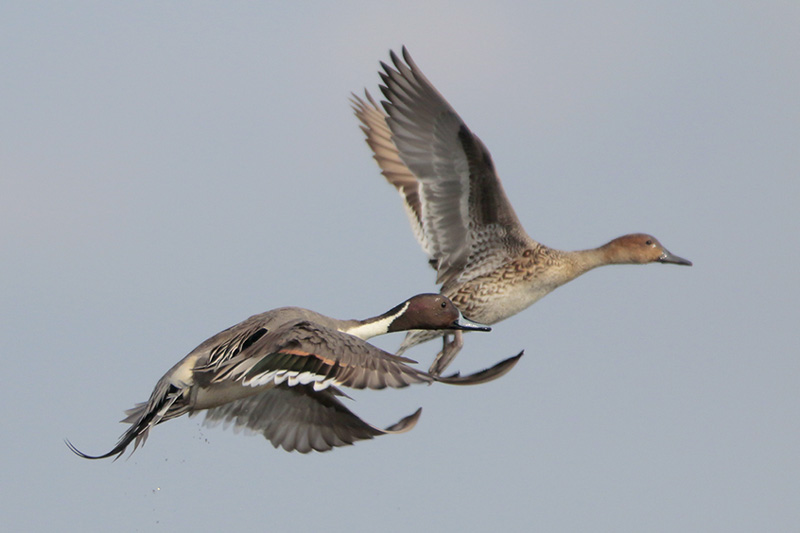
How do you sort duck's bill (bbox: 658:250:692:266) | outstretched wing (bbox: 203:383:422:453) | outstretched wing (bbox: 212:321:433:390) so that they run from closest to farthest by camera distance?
outstretched wing (bbox: 212:321:433:390), outstretched wing (bbox: 203:383:422:453), duck's bill (bbox: 658:250:692:266)

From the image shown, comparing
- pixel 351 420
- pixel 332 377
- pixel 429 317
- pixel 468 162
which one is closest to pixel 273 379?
pixel 332 377

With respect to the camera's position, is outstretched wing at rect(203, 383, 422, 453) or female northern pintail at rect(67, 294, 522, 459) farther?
outstretched wing at rect(203, 383, 422, 453)

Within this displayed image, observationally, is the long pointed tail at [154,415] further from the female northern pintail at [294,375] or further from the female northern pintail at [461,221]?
the female northern pintail at [461,221]

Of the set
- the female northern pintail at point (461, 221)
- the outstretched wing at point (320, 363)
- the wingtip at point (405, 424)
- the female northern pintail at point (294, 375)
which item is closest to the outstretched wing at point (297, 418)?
the female northern pintail at point (294, 375)

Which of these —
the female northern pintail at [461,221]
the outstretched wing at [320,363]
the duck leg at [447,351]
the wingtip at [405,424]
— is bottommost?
the wingtip at [405,424]

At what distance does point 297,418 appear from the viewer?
8133mm

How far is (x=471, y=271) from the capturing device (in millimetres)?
9375

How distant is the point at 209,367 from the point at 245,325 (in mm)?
453

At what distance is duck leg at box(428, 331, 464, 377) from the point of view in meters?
8.91

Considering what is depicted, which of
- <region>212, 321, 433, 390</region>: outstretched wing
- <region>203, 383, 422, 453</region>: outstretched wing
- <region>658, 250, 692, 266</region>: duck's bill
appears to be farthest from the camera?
<region>658, 250, 692, 266</region>: duck's bill

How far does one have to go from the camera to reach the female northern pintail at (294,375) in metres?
6.57

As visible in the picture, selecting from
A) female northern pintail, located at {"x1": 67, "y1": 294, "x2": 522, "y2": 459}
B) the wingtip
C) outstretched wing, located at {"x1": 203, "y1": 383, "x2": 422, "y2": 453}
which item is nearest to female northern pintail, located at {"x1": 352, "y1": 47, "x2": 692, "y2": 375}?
female northern pintail, located at {"x1": 67, "y1": 294, "x2": 522, "y2": 459}

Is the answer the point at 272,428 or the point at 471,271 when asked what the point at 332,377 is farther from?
the point at 471,271

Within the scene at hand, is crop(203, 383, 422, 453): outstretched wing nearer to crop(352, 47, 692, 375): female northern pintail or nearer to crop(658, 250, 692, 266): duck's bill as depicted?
crop(352, 47, 692, 375): female northern pintail
